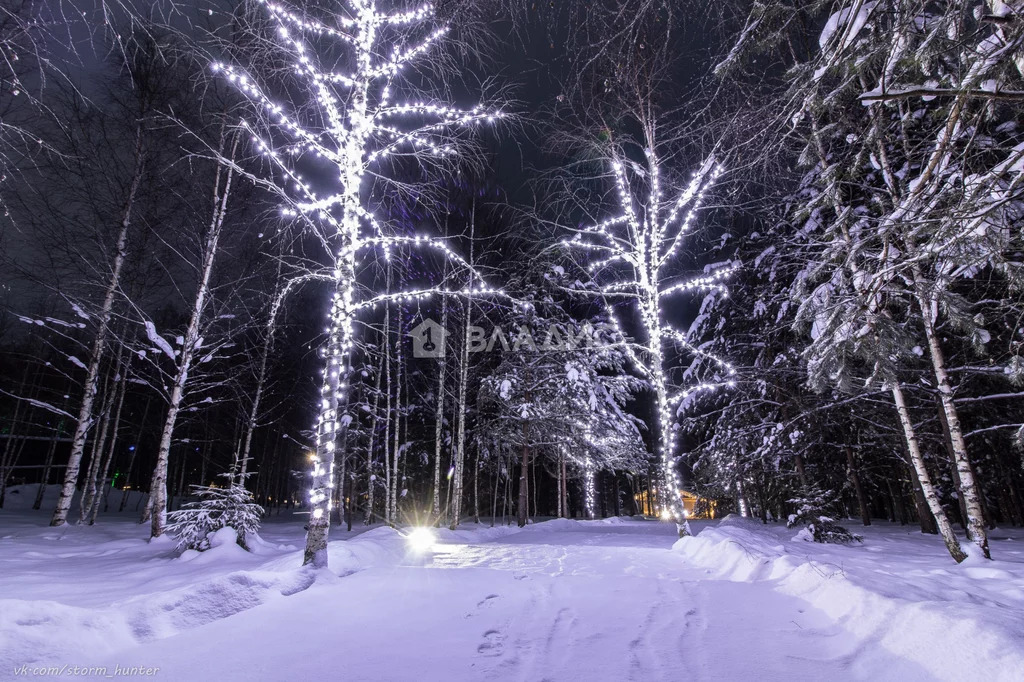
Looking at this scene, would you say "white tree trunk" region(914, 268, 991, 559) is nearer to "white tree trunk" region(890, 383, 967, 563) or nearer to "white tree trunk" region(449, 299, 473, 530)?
"white tree trunk" region(890, 383, 967, 563)

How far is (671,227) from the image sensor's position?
417 inches

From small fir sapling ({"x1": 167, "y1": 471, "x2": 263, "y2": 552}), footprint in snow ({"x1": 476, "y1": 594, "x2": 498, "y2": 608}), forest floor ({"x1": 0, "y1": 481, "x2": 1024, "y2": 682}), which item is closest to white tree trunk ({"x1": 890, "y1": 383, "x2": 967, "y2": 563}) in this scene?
forest floor ({"x1": 0, "y1": 481, "x2": 1024, "y2": 682})

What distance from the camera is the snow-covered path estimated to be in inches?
115

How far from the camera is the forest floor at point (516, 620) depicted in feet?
9.41

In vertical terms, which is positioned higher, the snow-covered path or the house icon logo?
the house icon logo

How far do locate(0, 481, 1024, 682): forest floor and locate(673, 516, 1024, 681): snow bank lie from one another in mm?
16

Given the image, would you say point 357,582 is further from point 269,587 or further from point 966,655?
point 966,655

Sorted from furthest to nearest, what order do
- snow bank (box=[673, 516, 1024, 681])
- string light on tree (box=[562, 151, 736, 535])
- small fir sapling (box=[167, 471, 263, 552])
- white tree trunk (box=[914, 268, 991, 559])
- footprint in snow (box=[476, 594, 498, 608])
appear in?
string light on tree (box=[562, 151, 736, 535]) → small fir sapling (box=[167, 471, 263, 552]) → white tree trunk (box=[914, 268, 991, 559]) → footprint in snow (box=[476, 594, 498, 608]) → snow bank (box=[673, 516, 1024, 681])

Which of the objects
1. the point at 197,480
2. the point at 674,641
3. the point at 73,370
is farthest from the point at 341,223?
the point at 197,480

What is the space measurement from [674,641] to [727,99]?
25.3ft

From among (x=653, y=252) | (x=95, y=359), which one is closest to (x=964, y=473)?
(x=653, y=252)

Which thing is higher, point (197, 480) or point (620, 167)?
point (620, 167)

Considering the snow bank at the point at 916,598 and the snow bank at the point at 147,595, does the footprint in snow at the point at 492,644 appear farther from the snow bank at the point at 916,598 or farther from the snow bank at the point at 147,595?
the snow bank at the point at 916,598

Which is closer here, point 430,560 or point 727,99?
point 430,560
